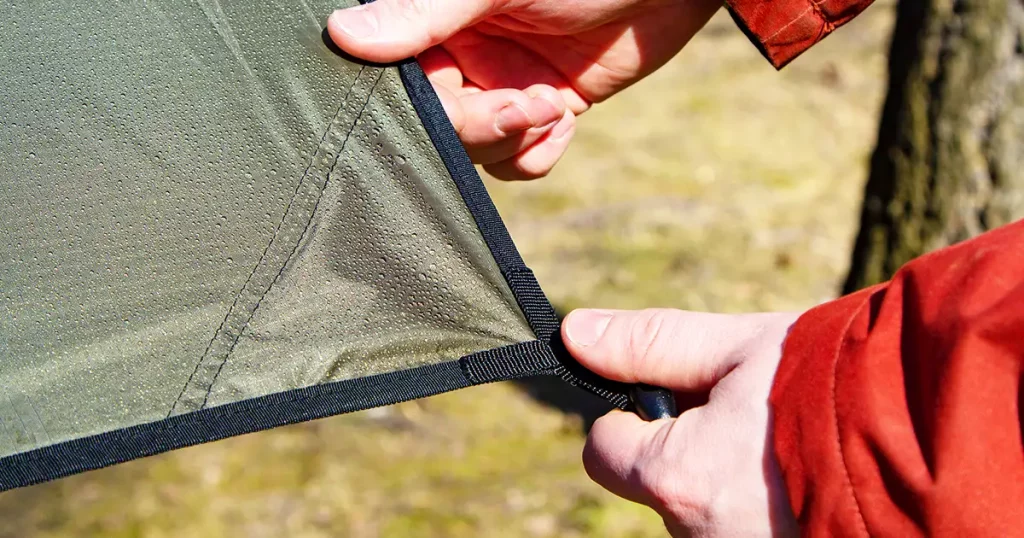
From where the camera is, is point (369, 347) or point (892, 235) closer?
point (369, 347)

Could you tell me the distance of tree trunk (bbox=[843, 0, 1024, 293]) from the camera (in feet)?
9.56

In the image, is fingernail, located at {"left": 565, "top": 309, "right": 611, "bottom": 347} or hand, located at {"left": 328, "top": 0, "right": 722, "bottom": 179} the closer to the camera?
fingernail, located at {"left": 565, "top": 309, "right": 611, "bottom": 347}

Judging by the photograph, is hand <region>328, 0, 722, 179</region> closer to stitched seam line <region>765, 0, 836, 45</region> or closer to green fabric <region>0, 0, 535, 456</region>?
stitched seam line <region>765, 0, 836, 45</region>

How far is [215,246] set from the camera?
4.12ft

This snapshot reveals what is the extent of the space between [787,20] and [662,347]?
880mm

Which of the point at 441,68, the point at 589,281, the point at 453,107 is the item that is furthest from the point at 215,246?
the point at 589,281

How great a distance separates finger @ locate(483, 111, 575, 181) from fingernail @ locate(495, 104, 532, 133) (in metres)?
0.20

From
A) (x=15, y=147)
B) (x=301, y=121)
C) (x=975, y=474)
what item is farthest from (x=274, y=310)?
(x=975, y=474)

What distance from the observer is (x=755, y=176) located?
488cm

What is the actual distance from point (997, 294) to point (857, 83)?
5.57 meters

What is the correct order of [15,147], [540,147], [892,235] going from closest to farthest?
[15,147] < [540,147] < [892,235]

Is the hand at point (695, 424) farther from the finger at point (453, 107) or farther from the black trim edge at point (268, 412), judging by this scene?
the finger at point (453, 107)

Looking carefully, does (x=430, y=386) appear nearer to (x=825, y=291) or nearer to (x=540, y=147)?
(x=540, y=147)

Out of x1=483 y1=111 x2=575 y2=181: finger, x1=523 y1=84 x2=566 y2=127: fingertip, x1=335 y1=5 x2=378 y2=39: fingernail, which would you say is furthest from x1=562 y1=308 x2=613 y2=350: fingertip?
x1=483 y1=111 x2=575 y2=181: finger
